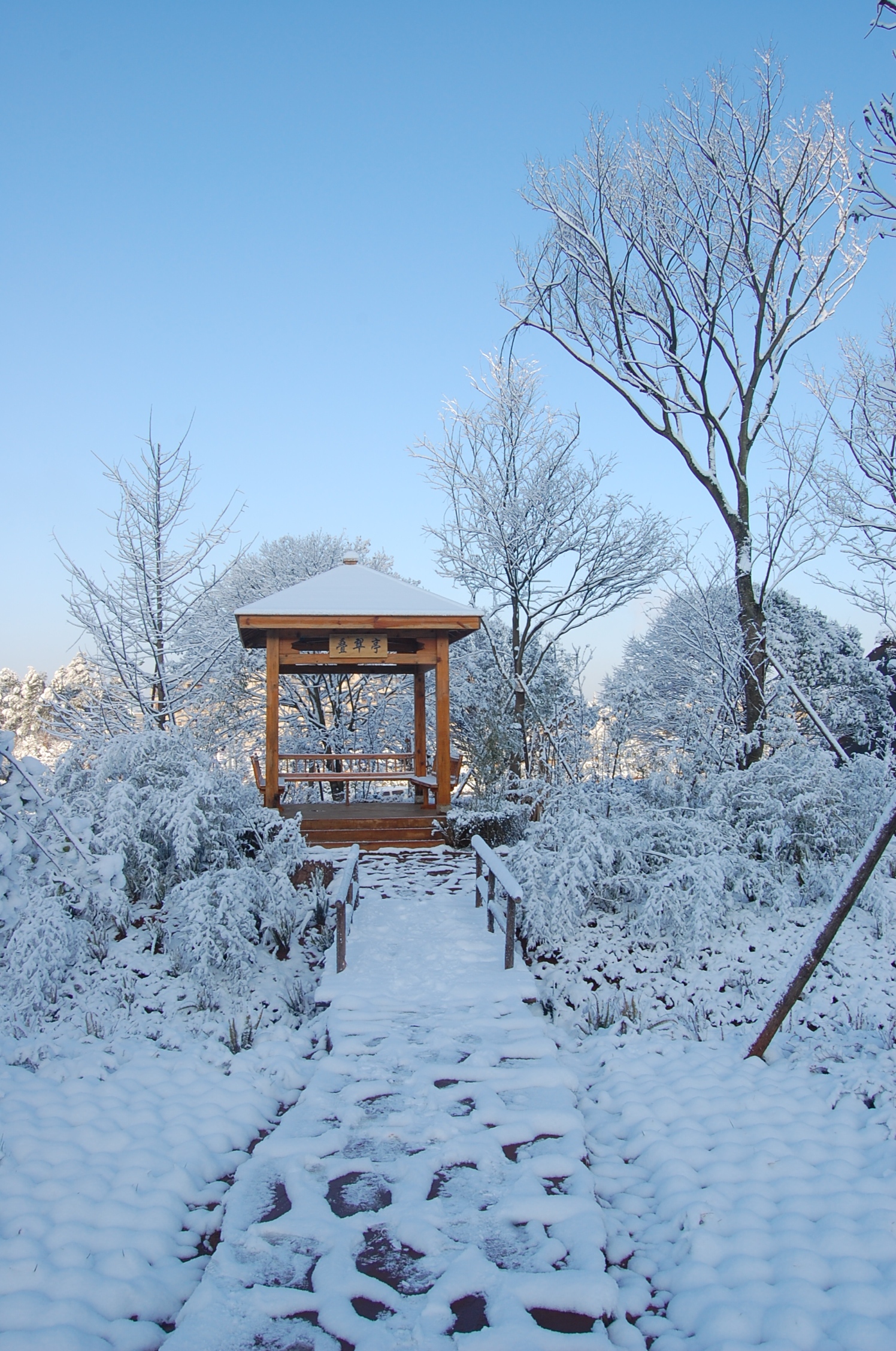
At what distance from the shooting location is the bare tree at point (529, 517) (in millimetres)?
15422

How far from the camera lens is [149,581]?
12.3 metres

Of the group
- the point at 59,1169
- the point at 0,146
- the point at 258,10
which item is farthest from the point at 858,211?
the point at 0,146

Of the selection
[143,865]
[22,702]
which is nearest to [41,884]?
[143,865]

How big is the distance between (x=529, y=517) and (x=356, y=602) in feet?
21.5

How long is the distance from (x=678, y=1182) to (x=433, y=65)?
11933 mm

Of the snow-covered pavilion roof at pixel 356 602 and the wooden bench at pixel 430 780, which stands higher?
the snow-covered pavilion roof at pixel 356 602

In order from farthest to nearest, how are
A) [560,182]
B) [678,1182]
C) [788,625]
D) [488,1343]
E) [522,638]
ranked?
[788,625], [522,638], [560,182], [678,1182], [488,1343]

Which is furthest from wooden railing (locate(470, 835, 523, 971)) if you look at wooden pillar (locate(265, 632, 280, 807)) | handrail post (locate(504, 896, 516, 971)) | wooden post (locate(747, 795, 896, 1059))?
wooden pillar (locate(265, 632, 280, 807))

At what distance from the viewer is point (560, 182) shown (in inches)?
476

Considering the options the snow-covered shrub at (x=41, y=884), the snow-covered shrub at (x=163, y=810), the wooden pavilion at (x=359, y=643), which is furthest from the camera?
the wooden pavilion at (x=359, y=643)

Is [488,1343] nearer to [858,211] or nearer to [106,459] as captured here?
[858,211]

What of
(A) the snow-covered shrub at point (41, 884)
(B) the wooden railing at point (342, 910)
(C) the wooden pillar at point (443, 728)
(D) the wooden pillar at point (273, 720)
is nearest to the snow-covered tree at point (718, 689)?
(C) the wooden pillar at point (443, 728)

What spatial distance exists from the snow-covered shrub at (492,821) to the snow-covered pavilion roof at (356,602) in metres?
2.45

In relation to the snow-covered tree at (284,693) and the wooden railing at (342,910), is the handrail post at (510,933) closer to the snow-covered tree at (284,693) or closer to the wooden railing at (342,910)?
the wooden railing at (342,910)
